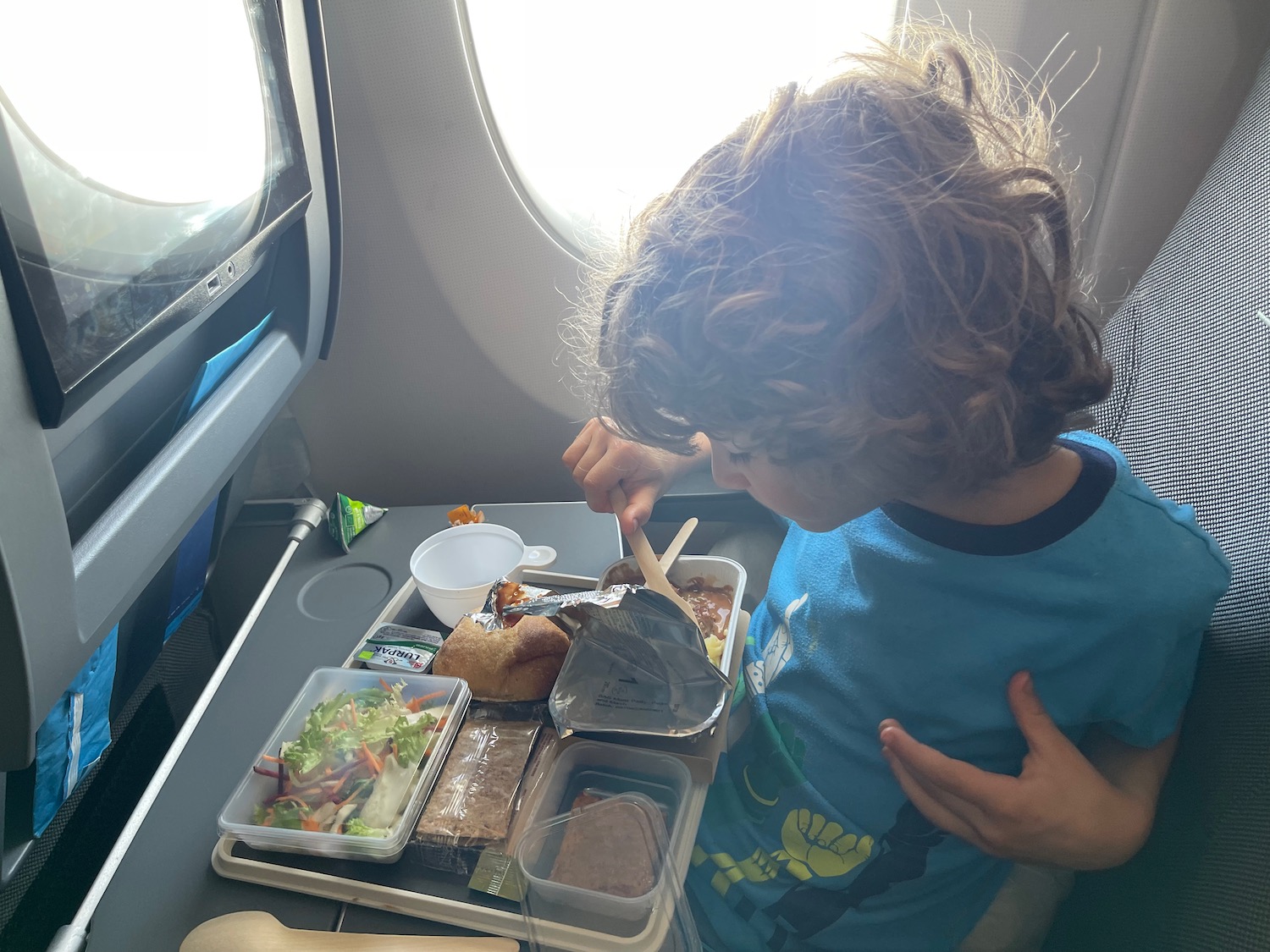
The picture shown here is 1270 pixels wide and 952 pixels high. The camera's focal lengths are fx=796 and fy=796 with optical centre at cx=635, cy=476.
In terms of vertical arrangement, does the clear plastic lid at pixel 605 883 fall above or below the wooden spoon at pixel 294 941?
above

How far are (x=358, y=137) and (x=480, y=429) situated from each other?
1.64 ft

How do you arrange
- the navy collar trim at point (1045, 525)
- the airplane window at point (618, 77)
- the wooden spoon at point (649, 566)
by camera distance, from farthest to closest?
the airplane window at point (618, 77) < the wooden spoon at point (649, 566) < the navy collar trim at point (1045, 525)

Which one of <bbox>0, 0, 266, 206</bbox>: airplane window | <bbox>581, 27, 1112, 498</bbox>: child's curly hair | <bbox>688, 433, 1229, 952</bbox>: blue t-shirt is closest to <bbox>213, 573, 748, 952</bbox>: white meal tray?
<bbox>688, 433, 1229, 952</bbox>: blue t-shirt

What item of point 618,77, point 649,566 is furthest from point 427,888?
point 618,77

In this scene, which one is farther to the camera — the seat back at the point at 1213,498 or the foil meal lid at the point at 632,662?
the foil meal lid at the point at 632,662

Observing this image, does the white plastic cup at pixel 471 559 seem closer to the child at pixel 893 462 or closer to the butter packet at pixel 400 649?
the butter packet at pixel 400 649

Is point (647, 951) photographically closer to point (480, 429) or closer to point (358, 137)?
point (480, 429)

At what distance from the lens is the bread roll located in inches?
32.2

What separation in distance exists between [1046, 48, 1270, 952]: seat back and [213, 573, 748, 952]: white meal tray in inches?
16.0

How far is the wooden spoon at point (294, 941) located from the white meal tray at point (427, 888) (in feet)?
0.07

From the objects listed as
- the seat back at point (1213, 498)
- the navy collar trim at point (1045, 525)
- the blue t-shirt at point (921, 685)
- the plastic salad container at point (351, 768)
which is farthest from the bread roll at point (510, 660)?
the seat back at point (1213, 498)

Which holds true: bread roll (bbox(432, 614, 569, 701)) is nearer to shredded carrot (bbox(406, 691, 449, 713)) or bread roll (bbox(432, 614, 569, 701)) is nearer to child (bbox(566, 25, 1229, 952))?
shredded carrot (bbox(406, 691, 449, 713))

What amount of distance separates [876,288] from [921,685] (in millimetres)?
413

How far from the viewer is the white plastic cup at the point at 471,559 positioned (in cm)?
100
